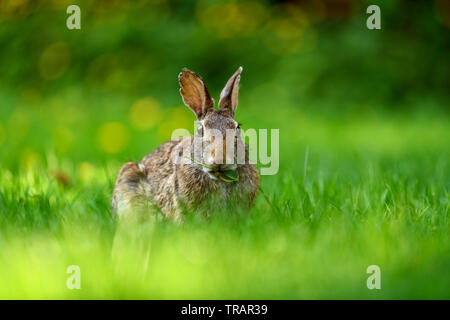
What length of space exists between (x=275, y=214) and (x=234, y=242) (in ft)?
1.62

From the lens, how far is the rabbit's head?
328 centimetres

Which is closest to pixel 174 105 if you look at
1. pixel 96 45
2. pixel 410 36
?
pixel 96 45

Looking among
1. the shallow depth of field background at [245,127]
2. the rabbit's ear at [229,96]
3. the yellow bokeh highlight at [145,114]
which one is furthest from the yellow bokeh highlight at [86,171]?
the yellow bokeh highlight at [145,114]

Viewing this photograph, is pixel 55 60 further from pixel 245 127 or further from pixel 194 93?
pixel 194 93

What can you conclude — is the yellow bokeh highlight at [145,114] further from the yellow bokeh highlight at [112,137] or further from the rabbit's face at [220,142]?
the rabbit's face at [220,142]

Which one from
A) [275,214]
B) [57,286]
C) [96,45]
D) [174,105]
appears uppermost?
[96,45]

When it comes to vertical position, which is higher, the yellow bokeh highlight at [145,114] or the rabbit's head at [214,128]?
the yellow bokeh highlight at [145,114]

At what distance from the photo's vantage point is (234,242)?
3051 millimetres

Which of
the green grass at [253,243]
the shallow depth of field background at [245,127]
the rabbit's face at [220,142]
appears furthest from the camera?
the rabbit's face at [220,142]

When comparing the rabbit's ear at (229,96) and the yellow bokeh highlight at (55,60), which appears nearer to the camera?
the rabbit's ear at (229,96)

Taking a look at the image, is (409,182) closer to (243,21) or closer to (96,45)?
(243,21)

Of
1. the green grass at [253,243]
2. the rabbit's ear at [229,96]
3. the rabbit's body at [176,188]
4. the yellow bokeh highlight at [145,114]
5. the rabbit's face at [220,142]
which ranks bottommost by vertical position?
the green grass at [253,243]

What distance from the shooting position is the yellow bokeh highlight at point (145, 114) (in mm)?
7509

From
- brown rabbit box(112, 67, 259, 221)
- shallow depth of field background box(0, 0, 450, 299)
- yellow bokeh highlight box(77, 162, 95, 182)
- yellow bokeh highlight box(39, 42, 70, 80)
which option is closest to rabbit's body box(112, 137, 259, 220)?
brown rabbit box(112, 67, 259, 221)
